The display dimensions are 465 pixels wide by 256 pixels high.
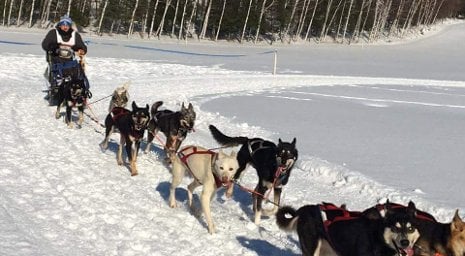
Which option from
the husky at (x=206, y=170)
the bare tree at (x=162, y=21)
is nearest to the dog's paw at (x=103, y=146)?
the husky at (x=206, y=170)

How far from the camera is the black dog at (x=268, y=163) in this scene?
16.7 feet

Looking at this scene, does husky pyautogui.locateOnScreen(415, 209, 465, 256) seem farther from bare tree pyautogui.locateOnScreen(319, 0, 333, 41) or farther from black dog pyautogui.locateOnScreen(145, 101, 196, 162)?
bare tree pyautogui.locateOnScreen(319, 0, 333, 41)

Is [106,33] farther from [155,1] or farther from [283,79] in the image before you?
[283,79]

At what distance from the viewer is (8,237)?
13.5ft

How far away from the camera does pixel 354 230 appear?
3637 mm

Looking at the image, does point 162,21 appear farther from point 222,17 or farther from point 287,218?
point 287,218

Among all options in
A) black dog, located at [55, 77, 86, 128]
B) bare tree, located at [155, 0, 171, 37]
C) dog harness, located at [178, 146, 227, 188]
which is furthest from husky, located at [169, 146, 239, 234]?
bare tree, located at [155, 0, 171, 37]

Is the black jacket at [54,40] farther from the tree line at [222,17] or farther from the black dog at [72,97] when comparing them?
the tree line at [222,17]

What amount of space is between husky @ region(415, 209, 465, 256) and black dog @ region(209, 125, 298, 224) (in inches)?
60.5

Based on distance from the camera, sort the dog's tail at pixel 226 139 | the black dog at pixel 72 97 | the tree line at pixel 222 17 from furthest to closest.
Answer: the tree line at pixel 222 17, the black dog at pixel 72 97, the dog's tail at pixel 226 139

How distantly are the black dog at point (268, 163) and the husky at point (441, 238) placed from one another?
5.04 ft

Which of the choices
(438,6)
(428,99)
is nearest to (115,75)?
(428,99)

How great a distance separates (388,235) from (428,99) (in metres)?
14.6

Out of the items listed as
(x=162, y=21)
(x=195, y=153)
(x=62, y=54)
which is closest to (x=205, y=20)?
(x=162, y=21)
